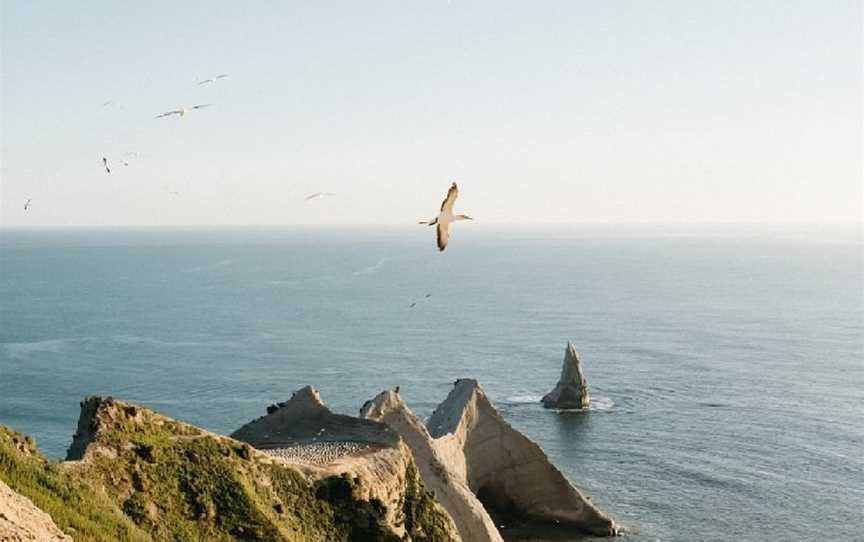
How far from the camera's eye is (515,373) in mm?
102438

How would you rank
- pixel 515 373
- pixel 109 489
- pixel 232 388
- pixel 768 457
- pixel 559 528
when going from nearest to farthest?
pixel 109 489
pixel 559 528
pixel 768 457
pixel 232 388
pixel 515 373

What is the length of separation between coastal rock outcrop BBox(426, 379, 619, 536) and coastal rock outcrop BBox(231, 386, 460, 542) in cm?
1162

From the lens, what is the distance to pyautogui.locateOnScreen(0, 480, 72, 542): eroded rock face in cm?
1734

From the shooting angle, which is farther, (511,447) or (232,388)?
(232,388)

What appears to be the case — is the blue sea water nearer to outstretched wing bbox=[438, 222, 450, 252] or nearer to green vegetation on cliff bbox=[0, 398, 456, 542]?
green vegetation on cliff bbox=[0, 398, 456, 542]

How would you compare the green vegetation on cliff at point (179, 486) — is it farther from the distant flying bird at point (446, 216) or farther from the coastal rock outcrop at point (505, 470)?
the coastal rock outcrop at point (505, 470)

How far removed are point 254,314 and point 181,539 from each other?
12620 cm

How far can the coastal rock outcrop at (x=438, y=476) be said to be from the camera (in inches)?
1831

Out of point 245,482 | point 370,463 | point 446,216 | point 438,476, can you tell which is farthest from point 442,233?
point 438,476

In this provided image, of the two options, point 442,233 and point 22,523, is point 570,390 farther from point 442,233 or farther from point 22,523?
point 22,523

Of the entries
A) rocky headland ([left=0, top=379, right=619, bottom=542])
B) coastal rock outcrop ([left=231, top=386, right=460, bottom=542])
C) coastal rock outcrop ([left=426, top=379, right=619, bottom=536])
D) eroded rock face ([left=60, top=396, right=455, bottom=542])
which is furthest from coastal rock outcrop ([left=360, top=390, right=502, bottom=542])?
eroded rock face ([left=60, top=396, right=455, bottom=542])

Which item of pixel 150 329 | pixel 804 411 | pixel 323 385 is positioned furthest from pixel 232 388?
pixel 804 411

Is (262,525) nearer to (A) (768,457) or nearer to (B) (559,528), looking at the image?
(B) (559,528)

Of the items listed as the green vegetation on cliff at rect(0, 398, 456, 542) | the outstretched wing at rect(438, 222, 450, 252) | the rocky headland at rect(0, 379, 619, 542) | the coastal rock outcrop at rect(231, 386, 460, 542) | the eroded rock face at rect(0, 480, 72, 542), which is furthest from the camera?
the coastal rock outcrop at rect(231, 386, 460, 542)
